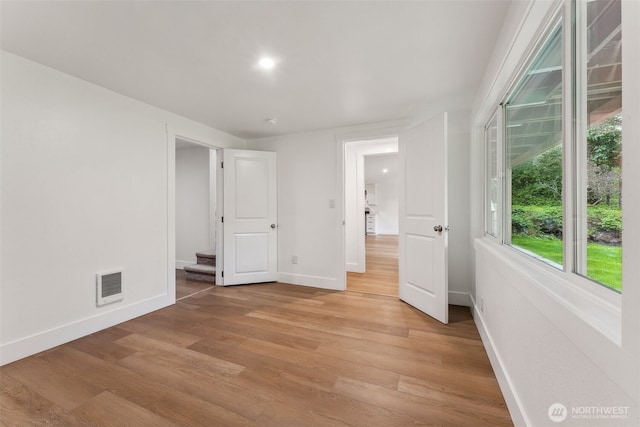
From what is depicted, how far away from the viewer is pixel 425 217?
258 centimetres

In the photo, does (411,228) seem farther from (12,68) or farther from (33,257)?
(12,68)

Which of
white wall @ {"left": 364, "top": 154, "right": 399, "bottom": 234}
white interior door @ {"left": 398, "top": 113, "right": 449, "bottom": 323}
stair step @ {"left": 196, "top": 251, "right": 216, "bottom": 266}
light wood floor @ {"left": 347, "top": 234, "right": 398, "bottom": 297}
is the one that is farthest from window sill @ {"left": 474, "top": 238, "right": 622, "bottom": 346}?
white wall @ {"left": 364, "top": 154, "right": 399, "bottom": 234}

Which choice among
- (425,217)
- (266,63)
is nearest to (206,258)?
(266,63)

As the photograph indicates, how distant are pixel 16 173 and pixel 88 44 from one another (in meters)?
1.05

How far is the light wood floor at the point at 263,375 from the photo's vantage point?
1310 millimetres

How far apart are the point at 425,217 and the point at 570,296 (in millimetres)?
1783

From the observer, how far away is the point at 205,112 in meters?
2.86

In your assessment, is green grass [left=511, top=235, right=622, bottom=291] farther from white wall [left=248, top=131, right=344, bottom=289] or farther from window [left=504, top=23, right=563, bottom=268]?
white wall [left=248, top=131, right=344, bottom=289]

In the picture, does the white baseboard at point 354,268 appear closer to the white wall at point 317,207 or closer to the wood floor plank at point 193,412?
the white wall at point 317,207

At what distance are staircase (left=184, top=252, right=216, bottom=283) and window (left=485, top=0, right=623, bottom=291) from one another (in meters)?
3.82

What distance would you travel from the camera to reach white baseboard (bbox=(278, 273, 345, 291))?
342 cm

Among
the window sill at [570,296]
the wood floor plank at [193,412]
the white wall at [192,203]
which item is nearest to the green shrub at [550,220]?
the window sill at [570,296]

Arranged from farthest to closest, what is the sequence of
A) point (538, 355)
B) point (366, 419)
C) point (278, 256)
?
point (278, 256)
point (366, 419)
point (538, 355)

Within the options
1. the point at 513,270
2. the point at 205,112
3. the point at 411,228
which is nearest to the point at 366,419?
the point at 513,270
